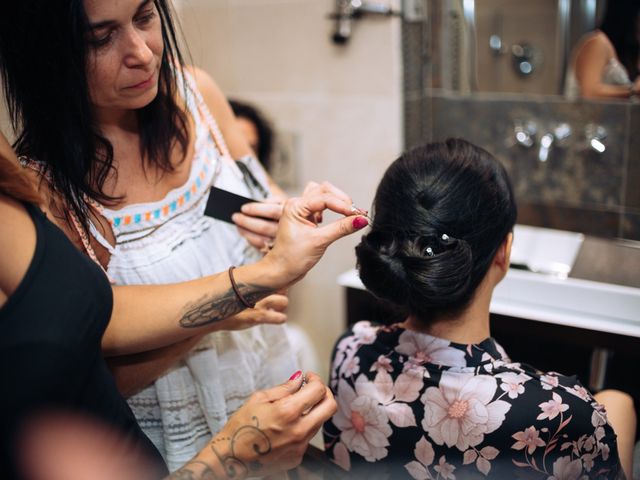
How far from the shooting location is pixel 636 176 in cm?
176

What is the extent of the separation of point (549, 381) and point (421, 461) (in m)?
0.24

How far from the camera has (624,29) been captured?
5.48ft

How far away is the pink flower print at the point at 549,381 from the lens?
3.30 ft

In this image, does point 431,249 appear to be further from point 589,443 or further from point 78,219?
point 78,219

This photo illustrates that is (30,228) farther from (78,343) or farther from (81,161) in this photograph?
(81,161)

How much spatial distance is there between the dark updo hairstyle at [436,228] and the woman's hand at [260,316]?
18cm

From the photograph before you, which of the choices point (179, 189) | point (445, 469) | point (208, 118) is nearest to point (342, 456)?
point (445, 469)

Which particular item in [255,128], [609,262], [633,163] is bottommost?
[609,262]

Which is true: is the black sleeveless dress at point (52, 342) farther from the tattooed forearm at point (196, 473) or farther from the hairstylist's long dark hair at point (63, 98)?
the hairstylist's long dark hair at point (63, 98)

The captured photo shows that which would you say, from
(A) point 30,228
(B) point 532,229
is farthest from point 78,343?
(B) point 532,229

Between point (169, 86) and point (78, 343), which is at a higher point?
point (169, 86)

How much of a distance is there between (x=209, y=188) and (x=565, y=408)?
0.70 meters

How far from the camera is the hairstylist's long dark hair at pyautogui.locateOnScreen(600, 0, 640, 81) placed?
5.40 feet

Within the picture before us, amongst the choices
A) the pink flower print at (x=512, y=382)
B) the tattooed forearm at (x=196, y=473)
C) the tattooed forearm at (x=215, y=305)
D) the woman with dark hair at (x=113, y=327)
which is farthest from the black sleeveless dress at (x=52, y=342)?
the pink flower print at (x=512, y=382)
